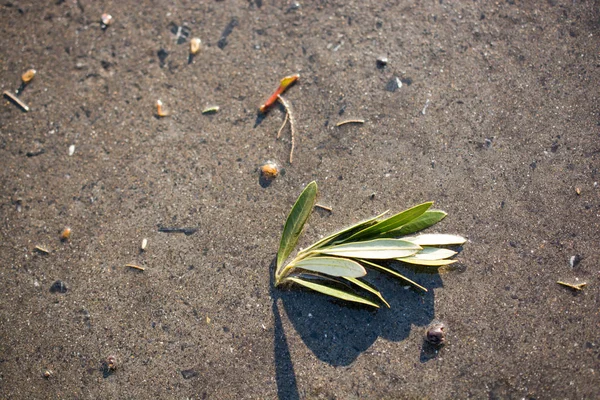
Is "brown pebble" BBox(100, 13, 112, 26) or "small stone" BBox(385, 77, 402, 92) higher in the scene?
"small stone" BBox(385, 77, 402, 92)

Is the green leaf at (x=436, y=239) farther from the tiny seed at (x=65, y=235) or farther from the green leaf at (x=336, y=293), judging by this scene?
the tiny seed at (x=65, y=235)

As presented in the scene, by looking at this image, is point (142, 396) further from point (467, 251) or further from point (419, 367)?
point (467, 251)

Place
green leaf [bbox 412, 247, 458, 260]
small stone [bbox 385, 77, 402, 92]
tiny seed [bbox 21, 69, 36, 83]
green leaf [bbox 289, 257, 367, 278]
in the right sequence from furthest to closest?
tiny seed [bbox 21, 69, 36, 83], small stone [bbox 385, 77, 402, 92], green leaf [bbox 412, 247, 458, 260], green leaf [bbox 289, 257, 367, 278]

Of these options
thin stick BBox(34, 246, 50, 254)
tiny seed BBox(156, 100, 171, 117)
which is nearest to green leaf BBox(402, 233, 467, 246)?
tiny seed BBox(156, 100, 171, 117)

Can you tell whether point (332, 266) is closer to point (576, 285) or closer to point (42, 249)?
point (576, 285)

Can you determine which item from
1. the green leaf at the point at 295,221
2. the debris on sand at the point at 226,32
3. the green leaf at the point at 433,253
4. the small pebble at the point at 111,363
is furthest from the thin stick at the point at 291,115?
the small pebble at the point at 111,363

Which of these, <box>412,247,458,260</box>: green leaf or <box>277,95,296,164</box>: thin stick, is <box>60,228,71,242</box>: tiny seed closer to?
<box>277,95,296,164</box>: thin stick

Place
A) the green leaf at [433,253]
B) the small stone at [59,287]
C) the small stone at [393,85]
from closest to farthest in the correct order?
the green leaf at [433,253] → the small stone at [59,287] → the small stone at [393,85]
